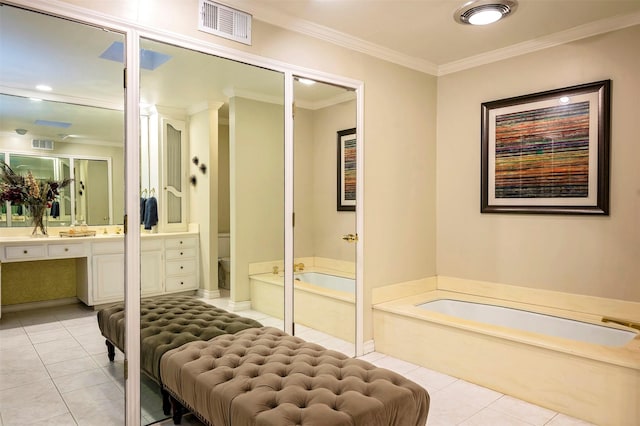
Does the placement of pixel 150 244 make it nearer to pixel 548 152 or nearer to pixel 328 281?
pixel 328 281

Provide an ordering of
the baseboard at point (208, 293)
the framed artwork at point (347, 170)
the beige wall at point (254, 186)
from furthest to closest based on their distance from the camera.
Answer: the framed artwork at point (347, 170)
the beige wall at point (254, 186)
the baseboard at point (208, 293)

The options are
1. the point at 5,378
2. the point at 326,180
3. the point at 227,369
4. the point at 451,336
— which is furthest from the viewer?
the point at 326,180

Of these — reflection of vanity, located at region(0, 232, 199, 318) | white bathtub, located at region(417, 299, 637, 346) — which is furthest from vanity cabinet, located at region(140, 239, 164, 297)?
white bathtub, located at region(417, 299, 637, 346)

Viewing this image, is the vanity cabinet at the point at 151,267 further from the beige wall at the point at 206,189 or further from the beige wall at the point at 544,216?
the beige wall at the point at 544,216

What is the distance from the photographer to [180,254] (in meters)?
2.63

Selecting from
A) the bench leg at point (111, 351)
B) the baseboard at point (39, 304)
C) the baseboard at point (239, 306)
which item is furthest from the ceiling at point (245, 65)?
the baseboard at point (239, 306)

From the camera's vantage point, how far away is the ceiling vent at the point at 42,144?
2.19 meters

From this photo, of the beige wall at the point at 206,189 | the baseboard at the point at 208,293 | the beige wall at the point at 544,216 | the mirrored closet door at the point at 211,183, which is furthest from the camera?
the beige wall at the point at 544,216

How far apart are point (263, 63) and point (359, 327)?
2161 millimetres

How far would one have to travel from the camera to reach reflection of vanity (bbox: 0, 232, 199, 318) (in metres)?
2.35

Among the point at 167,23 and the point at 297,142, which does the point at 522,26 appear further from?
the point at 167,23

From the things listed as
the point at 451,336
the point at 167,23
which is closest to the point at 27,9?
the point at 167,23

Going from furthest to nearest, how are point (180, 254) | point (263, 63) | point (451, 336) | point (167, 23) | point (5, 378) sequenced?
point (451, 336)
point (263, 63)
point (180, 254)
point (167, 23)
point (5, 378)

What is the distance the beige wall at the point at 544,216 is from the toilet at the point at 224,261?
7.17 feet
